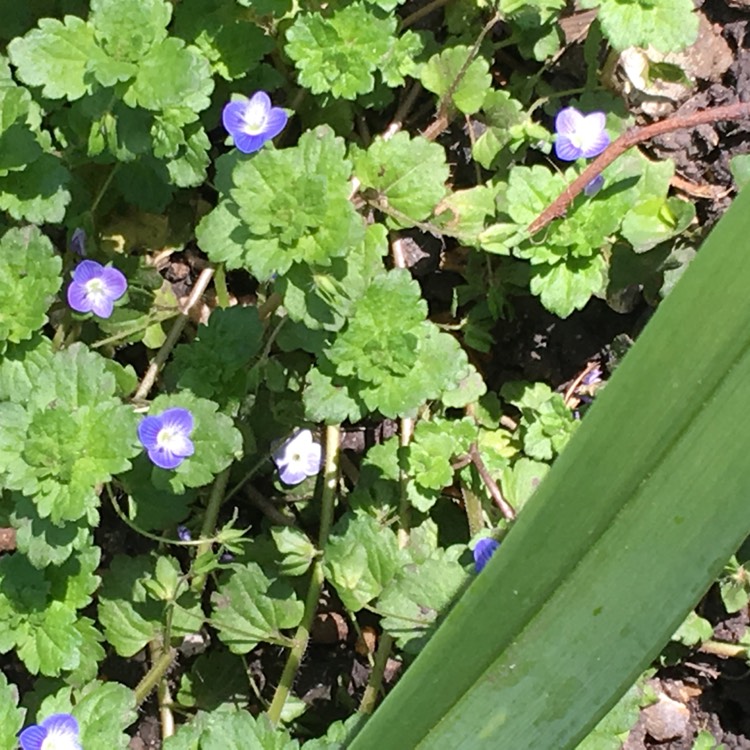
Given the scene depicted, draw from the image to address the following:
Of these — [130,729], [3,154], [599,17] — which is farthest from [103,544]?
[599,17]

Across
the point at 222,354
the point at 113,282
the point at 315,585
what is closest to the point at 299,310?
the point at 222,354

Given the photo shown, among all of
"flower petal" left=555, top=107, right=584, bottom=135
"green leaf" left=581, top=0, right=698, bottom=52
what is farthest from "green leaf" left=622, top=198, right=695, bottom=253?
"green leaf" left=581, top=0, right=698, bottom=52

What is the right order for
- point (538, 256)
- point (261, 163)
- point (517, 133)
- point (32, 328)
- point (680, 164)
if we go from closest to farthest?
point (261, 163)
point (32, 328)
point (538, 256)
point (517, 133)
point (680, 164)

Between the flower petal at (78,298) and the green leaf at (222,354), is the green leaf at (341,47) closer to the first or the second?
the green leaf at (222,354)

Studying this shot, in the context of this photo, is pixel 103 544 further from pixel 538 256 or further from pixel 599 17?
pixel 599 17

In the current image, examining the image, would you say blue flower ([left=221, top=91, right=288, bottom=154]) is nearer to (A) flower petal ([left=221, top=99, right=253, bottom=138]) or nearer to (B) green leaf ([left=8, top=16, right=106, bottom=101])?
(A) flower petal ([left=221, top=99, right=253, bottom=138])

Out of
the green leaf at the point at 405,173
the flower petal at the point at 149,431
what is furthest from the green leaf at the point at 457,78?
the flower petal at the point at 149,431

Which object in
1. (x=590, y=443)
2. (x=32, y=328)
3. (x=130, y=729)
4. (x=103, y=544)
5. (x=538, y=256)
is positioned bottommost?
(x=130, y=729)
